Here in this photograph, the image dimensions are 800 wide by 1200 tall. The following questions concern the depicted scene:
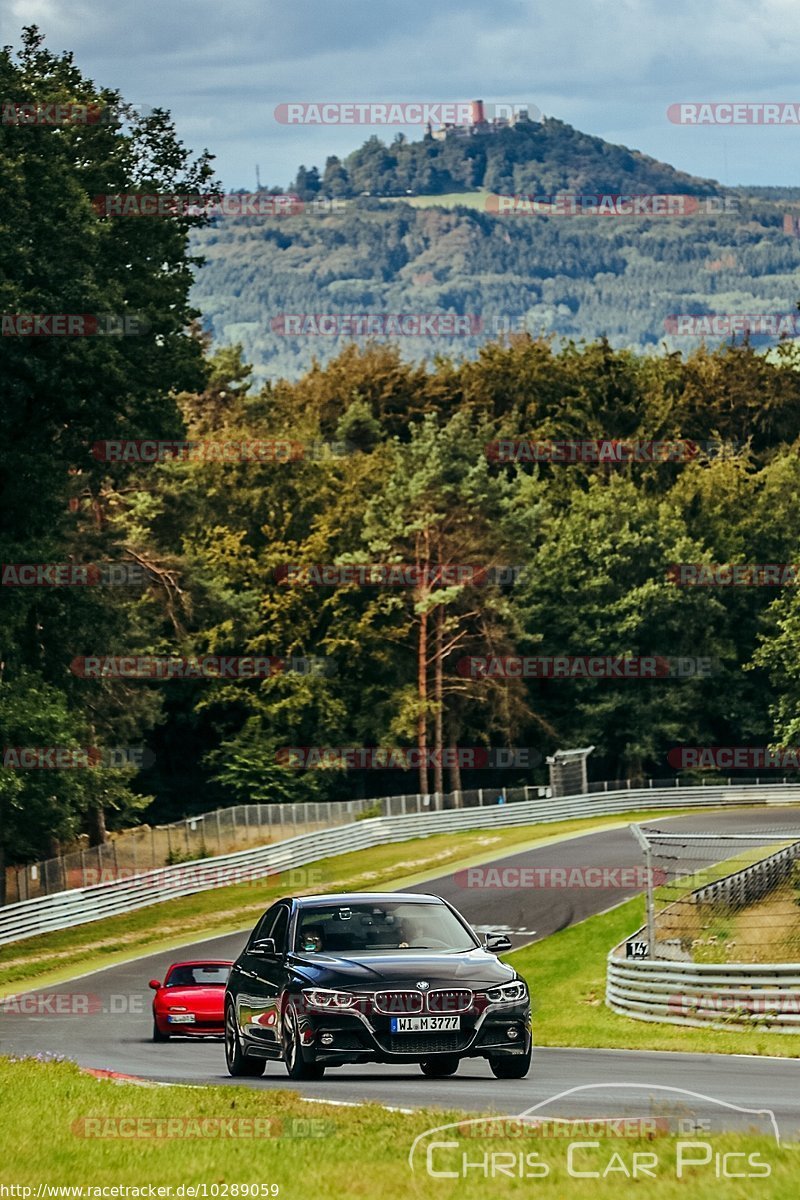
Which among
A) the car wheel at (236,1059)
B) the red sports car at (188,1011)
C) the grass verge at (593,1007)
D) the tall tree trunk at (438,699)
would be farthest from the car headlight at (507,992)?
the tall tree trunk at (438,699)

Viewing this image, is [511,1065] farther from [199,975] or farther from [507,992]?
[199,975]

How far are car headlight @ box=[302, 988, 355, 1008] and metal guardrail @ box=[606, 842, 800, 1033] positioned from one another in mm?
10642

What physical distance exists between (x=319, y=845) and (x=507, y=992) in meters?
49.6

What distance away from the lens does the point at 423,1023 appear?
15.7m

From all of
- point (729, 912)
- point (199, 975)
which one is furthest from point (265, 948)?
point (729, 912)

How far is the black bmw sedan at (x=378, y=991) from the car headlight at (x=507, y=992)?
0.4 inches

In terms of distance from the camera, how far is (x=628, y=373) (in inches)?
4323

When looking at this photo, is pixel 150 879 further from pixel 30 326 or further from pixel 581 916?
pixel 30 326

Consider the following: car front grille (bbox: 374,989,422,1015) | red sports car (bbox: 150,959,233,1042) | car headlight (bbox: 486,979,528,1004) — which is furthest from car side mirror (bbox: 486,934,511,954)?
red sports car (bbox: 150,959,233,1042)

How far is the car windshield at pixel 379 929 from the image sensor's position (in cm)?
1681

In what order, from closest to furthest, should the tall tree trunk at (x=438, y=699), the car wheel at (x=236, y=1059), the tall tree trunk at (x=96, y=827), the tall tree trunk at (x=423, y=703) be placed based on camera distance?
the car wheel at (x=236, y=1059)
the tall tree trunk at (x=96, y=827)
the tall tree trunk at (x=423, y=703)
the tall tree trunk at (x=438, y=699)

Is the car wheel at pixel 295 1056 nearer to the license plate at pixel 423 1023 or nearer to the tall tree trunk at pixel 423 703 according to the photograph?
the license plate at pixel 423 1023

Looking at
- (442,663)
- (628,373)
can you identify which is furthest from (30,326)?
(628,373)

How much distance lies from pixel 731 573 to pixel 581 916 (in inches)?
Answer: 2070
